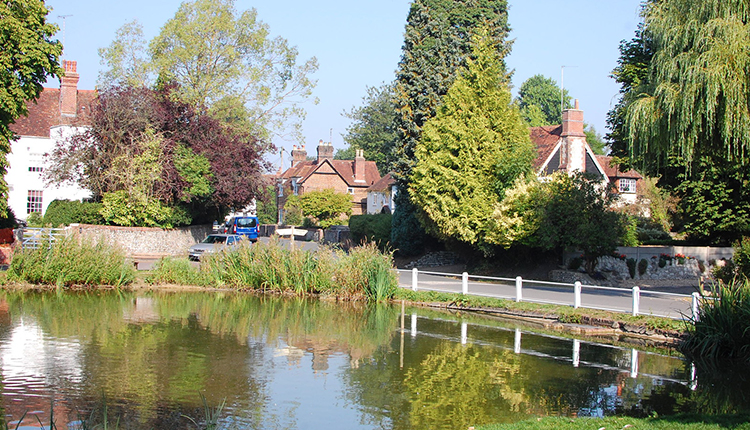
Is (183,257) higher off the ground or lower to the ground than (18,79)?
A: lower

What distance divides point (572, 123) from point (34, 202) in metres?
36.7

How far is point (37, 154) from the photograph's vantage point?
47469mm

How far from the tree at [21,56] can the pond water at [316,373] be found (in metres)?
9.13

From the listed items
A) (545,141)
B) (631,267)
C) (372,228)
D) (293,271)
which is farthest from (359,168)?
(293,271)

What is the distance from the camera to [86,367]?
45.0ft

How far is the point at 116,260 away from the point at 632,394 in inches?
817

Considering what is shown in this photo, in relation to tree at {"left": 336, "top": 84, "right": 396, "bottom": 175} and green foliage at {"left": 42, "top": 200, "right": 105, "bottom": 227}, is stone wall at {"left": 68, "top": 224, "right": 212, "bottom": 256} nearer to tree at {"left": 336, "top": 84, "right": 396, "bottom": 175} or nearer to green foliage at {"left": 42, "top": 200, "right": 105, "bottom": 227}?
green foliage at {"left": 42, "top": 200, "right": 105, "bottom": 227}

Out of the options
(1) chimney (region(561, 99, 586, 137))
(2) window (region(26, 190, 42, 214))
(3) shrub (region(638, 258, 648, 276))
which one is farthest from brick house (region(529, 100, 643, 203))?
(2) window (region(26, 190, 42, 214))

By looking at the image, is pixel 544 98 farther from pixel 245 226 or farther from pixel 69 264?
pixel 69 264

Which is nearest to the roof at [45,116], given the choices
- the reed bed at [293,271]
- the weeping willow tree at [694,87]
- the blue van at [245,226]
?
the blue van at [245,226]

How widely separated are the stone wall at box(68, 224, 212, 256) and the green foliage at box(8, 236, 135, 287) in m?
7.68

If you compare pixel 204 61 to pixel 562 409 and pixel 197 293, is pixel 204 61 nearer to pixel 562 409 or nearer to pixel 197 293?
pixel 197 293

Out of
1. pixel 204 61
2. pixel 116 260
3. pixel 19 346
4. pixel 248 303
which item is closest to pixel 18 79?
pixel 116 260

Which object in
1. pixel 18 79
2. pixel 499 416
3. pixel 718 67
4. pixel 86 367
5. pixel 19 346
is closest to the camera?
pixel 499 416
